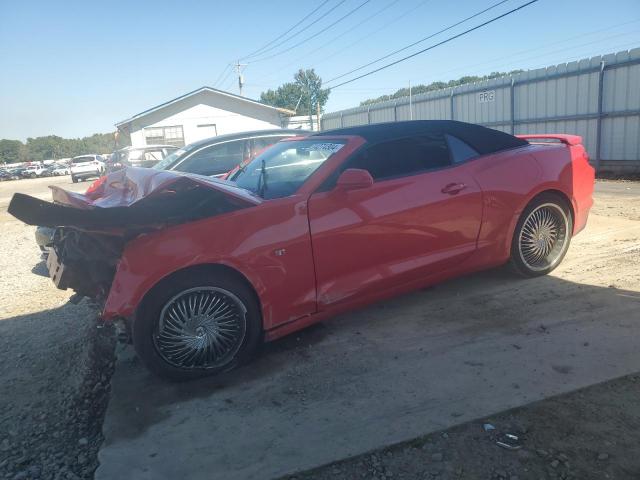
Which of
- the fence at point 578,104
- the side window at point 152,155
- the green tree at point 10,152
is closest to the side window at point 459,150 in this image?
the fence at point 578,104

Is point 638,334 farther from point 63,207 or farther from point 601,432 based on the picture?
point 63,207

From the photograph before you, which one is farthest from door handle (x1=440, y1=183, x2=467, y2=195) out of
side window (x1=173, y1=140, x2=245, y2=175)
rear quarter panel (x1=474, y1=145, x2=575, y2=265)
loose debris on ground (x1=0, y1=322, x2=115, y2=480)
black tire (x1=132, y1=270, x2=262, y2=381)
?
side window (x1=173, y1=140, x2=245, y2=175)

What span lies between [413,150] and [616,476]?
8.49 feet

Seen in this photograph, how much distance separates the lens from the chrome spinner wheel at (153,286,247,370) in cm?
313

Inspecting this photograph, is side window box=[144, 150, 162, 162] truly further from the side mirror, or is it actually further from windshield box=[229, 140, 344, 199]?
the side mirror

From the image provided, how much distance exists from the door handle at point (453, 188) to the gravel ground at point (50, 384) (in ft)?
9.39

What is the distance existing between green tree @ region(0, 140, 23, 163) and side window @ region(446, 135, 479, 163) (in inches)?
3829

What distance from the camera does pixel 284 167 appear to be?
13.4ft

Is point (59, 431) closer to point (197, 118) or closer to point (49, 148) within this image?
point (197, 118)

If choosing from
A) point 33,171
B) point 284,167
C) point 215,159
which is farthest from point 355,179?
point 33,171

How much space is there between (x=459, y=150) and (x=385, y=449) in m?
2.62

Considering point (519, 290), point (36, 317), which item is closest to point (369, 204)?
point (519, 290)

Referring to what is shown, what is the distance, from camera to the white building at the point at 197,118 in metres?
25.5

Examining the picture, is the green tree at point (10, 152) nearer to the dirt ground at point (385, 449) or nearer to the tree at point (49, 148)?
the tree at point (49, 148)
